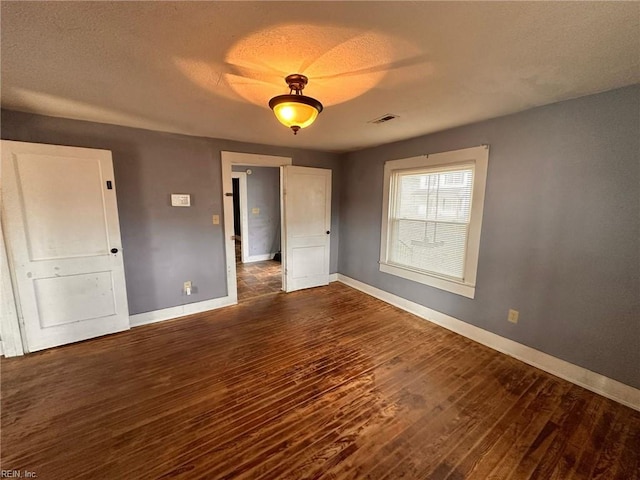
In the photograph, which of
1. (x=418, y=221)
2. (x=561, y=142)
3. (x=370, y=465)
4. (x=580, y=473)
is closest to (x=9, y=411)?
(x=370, y=465)

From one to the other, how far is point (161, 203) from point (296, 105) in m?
2.43

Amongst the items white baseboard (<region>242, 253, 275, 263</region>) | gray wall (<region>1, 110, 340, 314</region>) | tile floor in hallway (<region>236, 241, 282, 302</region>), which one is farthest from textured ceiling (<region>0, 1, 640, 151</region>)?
white baseboard (<region>242, 253, 275, 263</region>)

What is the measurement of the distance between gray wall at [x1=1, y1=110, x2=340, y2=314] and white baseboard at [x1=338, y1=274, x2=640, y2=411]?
2.97 m

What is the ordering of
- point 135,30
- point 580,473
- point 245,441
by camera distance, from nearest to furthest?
point 135,30 < point 580,473 < point 245,441

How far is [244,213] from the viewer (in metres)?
6.12

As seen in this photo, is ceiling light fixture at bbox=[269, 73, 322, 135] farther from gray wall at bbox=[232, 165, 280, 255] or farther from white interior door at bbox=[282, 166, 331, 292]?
gray wall at bbox=[232, 165, 280, 255]

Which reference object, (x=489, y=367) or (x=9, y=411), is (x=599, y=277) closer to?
(x=489, y=367)

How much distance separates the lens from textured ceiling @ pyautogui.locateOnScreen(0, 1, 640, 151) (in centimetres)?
114

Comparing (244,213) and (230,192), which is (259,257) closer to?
(244,213)

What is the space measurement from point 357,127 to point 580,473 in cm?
318

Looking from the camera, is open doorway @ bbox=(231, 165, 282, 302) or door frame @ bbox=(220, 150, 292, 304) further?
open doorway @ bbox=(231, 165, 282, 302)

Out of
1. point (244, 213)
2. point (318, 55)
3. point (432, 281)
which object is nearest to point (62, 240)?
point (318, 55)

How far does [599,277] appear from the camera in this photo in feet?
6.59

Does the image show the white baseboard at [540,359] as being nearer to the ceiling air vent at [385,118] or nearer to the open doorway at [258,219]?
the ceiling air vent at [385,118]
